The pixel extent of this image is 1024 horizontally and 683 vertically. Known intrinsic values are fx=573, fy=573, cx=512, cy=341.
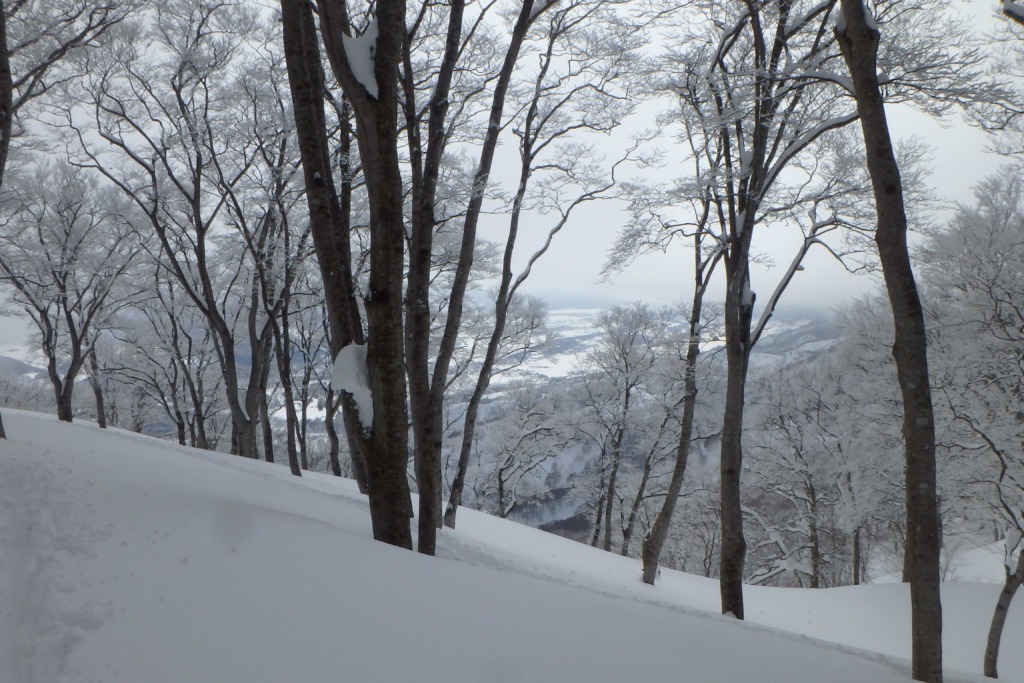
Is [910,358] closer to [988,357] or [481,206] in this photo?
[481,206]

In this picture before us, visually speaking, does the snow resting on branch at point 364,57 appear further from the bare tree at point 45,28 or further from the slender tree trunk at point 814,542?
the slender tree trunk at point 814,542

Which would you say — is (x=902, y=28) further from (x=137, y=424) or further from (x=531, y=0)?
(x=137, y=424)

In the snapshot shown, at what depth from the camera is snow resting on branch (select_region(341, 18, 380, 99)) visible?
13.2 feet

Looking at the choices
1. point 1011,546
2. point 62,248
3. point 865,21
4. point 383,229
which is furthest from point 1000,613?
point 62,248

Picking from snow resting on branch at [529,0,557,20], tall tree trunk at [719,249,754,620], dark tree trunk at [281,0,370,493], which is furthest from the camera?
tall tree trunk at [719,249,754,620]

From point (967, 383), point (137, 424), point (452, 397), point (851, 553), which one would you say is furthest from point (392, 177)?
point (137, 424)

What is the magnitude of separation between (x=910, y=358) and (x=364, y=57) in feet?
13.5

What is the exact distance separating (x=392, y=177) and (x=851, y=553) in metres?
25.0

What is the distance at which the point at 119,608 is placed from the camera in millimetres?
2389

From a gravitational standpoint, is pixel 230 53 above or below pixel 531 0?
above

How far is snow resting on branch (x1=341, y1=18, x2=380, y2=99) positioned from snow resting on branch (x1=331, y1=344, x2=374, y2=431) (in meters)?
Result: 1.86

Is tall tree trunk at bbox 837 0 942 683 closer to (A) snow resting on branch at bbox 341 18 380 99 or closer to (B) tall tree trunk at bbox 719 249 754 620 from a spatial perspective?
(A) snow resting on branch at bbox 341 18 380 99

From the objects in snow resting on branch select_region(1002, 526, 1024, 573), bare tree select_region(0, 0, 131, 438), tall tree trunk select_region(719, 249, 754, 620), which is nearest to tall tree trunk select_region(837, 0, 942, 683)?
tall tree trunk select_region(719, 249, 754, 620)

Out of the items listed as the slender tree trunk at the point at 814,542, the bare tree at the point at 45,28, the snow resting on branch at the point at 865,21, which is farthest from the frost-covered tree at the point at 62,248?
the slender tree trunk at the point at 814,542
